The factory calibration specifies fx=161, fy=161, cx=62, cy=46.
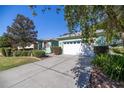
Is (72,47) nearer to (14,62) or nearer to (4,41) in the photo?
(14,62)

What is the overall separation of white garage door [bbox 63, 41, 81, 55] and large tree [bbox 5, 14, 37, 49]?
812 cm

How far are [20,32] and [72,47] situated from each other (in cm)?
1027

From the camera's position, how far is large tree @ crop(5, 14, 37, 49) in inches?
979

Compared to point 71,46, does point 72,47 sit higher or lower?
lower

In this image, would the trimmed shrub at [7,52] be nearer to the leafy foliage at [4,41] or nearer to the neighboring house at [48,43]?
the leafy foliage at [4,41]

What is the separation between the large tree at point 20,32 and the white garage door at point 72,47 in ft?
26.7

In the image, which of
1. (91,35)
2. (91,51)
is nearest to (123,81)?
(91,35)

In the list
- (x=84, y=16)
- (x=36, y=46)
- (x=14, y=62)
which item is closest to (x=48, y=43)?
(x=36, y=46)

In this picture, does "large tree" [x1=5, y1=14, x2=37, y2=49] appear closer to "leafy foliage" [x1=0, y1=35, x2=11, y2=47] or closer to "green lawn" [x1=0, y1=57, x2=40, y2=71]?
"leafy foliage" [x1=0, y1=35, x2=11, y2=47]

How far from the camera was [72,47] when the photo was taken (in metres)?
18.4

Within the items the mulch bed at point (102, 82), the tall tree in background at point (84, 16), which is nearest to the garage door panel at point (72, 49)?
the mulch bed at point (102, 82)

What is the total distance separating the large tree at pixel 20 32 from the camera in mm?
24875

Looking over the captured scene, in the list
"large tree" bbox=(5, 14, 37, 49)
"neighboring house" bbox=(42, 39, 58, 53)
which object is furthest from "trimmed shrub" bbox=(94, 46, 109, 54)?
"large tree" bbox=(5, 14, 37, 49)

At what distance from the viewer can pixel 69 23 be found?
5695 mm
